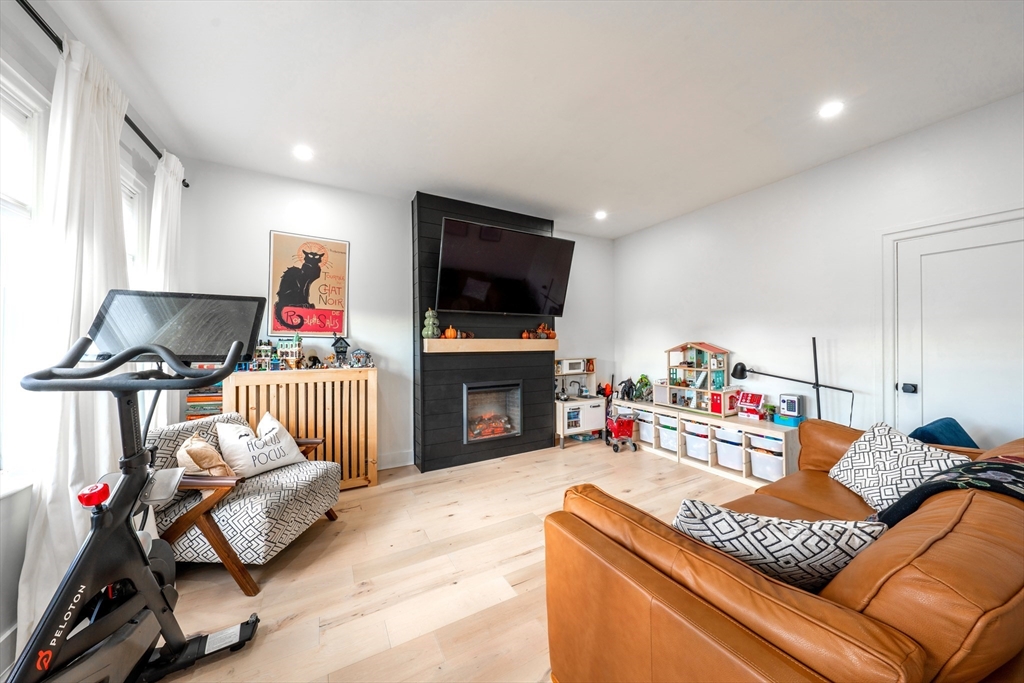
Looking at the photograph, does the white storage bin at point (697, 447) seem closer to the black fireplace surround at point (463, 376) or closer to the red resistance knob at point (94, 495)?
the black fireplace surround at point (463, 376)

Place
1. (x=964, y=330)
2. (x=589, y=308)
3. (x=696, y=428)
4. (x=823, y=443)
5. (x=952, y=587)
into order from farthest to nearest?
(x=589, y=308) < (x=696, y=428) < (x=964, y=330) < (x=823, y=443) < (x=952, y=587)

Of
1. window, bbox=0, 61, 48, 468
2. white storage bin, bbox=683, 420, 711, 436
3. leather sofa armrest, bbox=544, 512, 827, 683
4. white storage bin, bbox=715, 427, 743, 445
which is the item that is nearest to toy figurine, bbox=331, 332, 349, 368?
window, bbox=0, 61, 48, 468

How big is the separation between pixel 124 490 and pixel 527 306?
323 centimetres

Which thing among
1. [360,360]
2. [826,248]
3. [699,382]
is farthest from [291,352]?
[826,248]

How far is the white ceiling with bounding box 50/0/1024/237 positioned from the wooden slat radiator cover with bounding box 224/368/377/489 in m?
1.75

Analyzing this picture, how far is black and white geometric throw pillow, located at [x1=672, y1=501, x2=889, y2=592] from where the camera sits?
2.74ft

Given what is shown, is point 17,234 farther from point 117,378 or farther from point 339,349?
point 339,349

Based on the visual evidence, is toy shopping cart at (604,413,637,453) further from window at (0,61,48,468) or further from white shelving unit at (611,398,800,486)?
window at (0,61,48,468)

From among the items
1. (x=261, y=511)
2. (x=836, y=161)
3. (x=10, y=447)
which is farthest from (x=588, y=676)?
(x=836, y=161)

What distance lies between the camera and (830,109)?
2271mm

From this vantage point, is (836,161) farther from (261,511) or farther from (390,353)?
(261,511)

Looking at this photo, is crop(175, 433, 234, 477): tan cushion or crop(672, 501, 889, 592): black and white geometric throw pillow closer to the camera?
crop(672, 501, 889, 592): black and white geometric throw pillow

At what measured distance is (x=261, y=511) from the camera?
182 centimetres

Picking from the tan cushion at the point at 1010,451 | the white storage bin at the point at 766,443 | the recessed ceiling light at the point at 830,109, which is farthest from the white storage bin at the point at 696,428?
the recessed ceiling light at the point at 830,109
